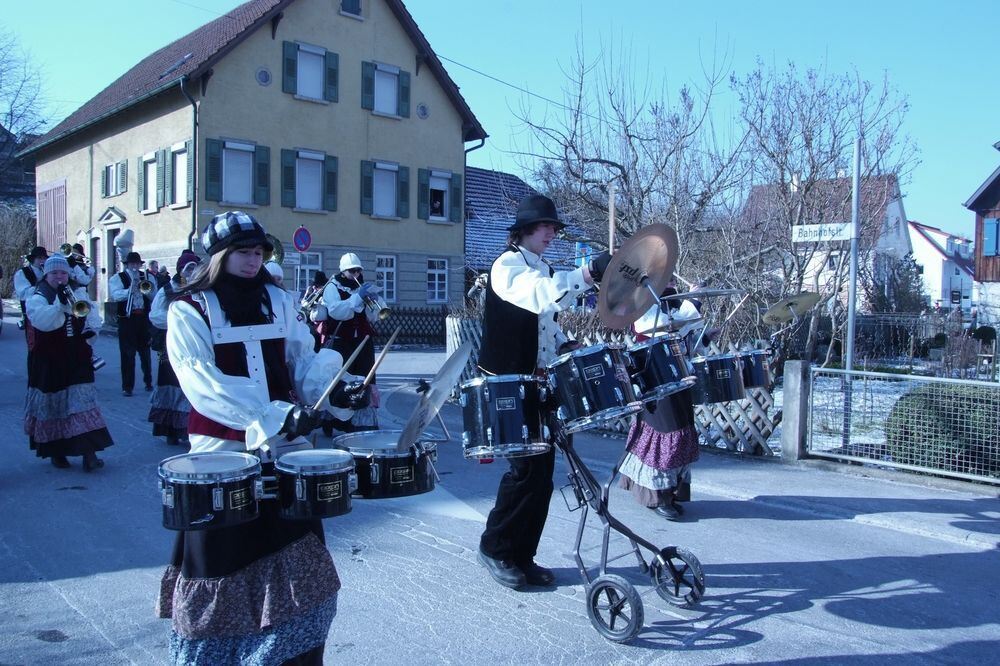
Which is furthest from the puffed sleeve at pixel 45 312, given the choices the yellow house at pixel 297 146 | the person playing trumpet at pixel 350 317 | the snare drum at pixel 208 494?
the yellow house at pixel 297 146

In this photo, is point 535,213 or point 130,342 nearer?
point 535,213

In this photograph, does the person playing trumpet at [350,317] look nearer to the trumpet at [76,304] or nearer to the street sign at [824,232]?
the trumpet at [76,304]

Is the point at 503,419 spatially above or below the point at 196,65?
below

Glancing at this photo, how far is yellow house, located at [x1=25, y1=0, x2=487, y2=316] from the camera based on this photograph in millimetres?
24656

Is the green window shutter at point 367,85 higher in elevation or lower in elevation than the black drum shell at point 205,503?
higher

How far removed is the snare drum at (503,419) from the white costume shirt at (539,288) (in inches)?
15.2

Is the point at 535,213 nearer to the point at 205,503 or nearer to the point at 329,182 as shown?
the point at 205,503

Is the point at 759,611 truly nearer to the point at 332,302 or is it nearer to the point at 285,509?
the point at 285,509

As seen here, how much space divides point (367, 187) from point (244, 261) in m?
25.1

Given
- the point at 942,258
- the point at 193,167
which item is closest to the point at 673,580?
the point at 193,167

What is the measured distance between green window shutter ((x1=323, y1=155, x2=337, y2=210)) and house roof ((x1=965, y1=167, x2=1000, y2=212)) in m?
25.3

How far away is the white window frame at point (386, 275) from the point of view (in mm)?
28438

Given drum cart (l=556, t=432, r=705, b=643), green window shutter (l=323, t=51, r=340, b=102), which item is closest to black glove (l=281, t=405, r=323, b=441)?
drum cart (l=556, t=432, r=705, b=643)

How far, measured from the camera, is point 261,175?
992 inches
